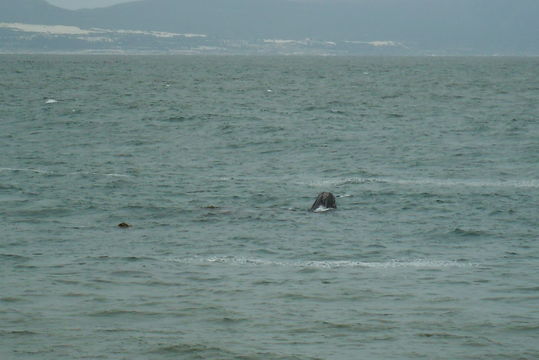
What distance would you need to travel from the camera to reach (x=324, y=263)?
62.9 feet

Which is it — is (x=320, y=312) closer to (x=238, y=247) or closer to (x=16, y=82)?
(x=238, y=247)

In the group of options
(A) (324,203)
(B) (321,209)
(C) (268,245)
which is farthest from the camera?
(A) (324,203)

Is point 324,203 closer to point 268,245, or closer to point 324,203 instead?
point 324,203

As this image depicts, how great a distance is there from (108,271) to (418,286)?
5899 millimetres

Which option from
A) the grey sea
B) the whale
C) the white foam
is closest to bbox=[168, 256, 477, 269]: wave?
the grey sea

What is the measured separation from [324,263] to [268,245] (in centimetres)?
Result: 210

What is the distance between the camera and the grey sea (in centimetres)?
1445

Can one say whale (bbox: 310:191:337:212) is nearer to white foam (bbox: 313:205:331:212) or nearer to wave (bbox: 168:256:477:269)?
white foam (bbox: 313:205:331:212)

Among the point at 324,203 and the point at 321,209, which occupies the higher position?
the point at 324,203

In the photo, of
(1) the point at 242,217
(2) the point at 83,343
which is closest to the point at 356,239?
(1) the point at 242,217

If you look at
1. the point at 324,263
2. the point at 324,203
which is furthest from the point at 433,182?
the point at 324,263

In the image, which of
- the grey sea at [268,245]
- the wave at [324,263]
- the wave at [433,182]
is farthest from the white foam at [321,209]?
the wave at [324,263]

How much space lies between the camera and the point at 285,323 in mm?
15047

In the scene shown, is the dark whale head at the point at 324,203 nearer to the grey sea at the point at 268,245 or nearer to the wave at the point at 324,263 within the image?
the grey sea at the point at 268,245
